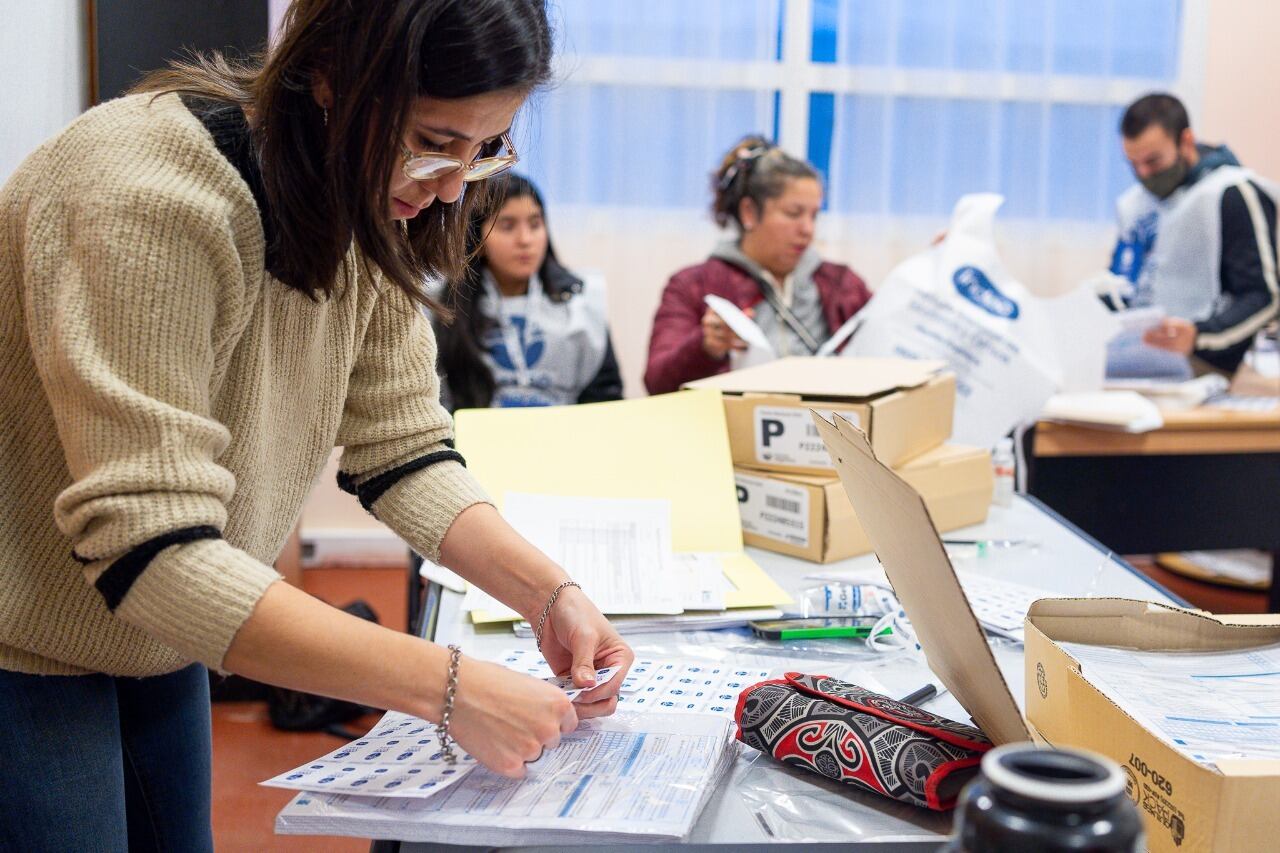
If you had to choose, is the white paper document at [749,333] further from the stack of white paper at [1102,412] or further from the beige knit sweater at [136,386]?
the beige knit sweater at [136,386]

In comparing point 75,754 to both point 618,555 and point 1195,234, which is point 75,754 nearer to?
point 618,555

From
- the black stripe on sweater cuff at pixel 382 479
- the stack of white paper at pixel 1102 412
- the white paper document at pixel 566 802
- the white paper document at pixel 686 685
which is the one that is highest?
the black stripe on sweater cuff at pixel 382 479

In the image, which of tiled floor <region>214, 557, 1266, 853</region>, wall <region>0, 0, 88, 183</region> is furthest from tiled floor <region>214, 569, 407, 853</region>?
wall <region>0, 0, 88, 183</region>

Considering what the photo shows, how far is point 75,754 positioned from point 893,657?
2.51 ft

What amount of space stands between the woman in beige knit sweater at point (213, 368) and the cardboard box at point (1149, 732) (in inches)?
13.9

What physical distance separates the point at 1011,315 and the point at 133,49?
1.60 metres

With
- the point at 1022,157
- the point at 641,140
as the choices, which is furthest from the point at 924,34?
the point at 641,140

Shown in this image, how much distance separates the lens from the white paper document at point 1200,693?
2.56 feet

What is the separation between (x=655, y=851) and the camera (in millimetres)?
815

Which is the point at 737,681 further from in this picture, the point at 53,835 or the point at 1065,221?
the point at 1065,221

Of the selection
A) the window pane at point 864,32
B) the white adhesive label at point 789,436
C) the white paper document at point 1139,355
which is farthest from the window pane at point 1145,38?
the white adhesive label at point 789,436

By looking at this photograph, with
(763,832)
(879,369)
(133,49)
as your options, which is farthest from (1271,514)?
(133,49)

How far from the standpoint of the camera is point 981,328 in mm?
2125

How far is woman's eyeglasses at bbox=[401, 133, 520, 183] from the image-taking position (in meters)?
0.85
